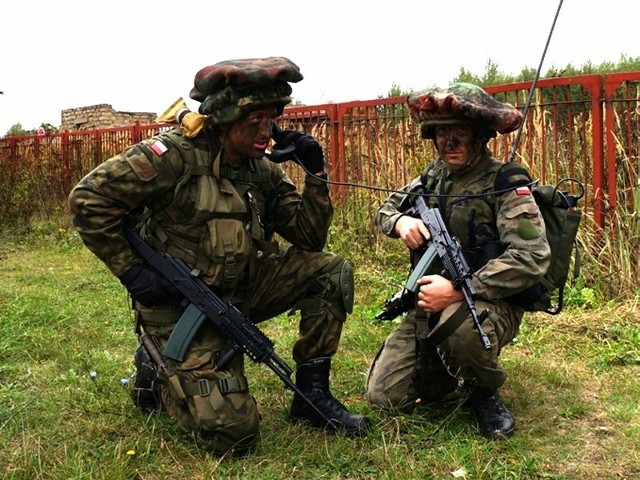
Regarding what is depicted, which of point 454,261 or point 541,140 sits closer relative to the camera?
point 454,261

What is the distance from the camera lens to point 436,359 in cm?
329

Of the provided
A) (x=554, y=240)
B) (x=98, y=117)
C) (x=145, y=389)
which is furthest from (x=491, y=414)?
(x=98, y=117)

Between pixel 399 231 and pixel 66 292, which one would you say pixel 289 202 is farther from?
pixel 66 292

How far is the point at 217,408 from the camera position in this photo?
2818 mm

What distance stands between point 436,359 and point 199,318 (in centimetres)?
120

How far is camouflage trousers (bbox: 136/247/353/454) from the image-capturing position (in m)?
2.83

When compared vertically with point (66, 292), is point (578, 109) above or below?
above

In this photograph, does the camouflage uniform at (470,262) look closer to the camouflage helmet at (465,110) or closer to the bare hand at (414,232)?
the camouflage helmet at (465,110)

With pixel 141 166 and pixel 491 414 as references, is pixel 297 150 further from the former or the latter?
pixel 491 414

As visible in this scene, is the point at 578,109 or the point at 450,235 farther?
the point at 578,109

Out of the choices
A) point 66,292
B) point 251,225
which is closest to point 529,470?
point 251,225

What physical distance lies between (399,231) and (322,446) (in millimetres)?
1097

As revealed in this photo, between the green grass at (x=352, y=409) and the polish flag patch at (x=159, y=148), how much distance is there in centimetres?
120

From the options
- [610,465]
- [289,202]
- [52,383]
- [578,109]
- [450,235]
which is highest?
[578,109]
